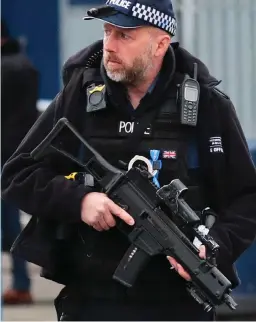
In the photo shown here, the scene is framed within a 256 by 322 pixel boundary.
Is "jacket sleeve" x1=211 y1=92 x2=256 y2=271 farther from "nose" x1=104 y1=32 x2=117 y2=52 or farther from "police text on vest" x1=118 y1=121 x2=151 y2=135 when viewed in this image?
"nose" x1=104 y1=32 x2=117 y2=52

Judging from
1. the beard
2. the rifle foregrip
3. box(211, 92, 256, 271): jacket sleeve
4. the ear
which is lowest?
the rifle foregrip

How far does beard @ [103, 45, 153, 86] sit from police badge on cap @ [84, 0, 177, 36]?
9 centimetres

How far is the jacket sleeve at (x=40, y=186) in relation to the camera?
324cm

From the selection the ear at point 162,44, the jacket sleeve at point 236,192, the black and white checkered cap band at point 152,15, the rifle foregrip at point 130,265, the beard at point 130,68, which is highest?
the black and white checkered cap band at point 152,15

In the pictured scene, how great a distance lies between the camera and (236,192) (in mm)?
3346

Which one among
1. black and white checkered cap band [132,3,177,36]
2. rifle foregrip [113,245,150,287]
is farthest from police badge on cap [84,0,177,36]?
rifle foregrip [113,245,150,287]

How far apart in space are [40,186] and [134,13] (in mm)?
615

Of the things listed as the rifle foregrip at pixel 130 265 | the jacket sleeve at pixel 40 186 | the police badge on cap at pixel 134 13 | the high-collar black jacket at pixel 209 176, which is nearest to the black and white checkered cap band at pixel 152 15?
the police badge on cap at pixel 134 13

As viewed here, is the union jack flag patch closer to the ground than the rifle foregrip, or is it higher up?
higher up

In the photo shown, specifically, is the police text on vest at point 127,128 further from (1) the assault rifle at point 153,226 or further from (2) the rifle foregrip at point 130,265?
(2) the rifle foregrip at point 130,265

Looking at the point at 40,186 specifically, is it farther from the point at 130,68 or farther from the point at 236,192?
the point at 236,192

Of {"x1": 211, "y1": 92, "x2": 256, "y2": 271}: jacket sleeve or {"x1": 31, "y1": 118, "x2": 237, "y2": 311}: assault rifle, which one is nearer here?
{"x1": 31, "y1": 118, "x2": 237, "y2": 311}: assault rifle

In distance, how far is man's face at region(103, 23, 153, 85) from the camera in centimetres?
324

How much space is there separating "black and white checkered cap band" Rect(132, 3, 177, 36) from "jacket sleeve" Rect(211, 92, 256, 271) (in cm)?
31
